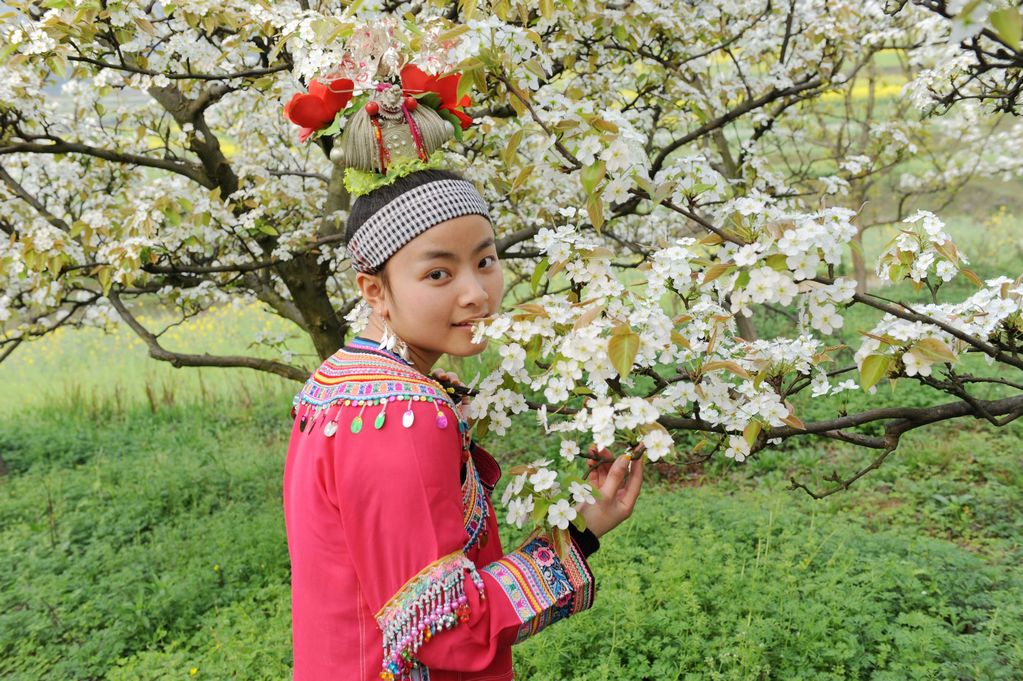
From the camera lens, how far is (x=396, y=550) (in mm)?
1286

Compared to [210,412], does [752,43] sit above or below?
above

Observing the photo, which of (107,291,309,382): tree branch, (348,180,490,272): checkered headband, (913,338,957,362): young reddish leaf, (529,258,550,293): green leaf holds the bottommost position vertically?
(107,291,309,382): tree branch

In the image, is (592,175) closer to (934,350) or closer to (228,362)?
(934,350)

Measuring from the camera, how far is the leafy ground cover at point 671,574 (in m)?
Answer: 3.11

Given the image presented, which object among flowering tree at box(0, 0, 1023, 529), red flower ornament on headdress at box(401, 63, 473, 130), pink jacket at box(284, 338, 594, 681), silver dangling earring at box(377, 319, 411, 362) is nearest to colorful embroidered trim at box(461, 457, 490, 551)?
pink jacket at box(284, 338, 594, 681)

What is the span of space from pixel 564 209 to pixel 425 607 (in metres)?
0.95

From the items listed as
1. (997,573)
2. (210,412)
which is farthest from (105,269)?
(210,412)

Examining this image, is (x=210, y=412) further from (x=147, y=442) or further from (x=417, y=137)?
(x=417, y=137)

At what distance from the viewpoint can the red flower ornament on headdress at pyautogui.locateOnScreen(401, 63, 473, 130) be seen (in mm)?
1541

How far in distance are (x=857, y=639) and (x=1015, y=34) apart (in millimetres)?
2907

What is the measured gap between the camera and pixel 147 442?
7129 mm

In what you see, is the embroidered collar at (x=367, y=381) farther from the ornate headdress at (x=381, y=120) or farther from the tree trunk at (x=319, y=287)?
the tree trunk at (x=319, y=287)

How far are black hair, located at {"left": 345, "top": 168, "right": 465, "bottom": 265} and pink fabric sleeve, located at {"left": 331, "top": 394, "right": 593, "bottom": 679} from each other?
0.38 meters

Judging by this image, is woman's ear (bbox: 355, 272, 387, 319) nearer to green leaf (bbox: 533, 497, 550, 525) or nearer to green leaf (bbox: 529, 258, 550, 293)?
green leaf (bbox: 529, 258, 550, 293)
